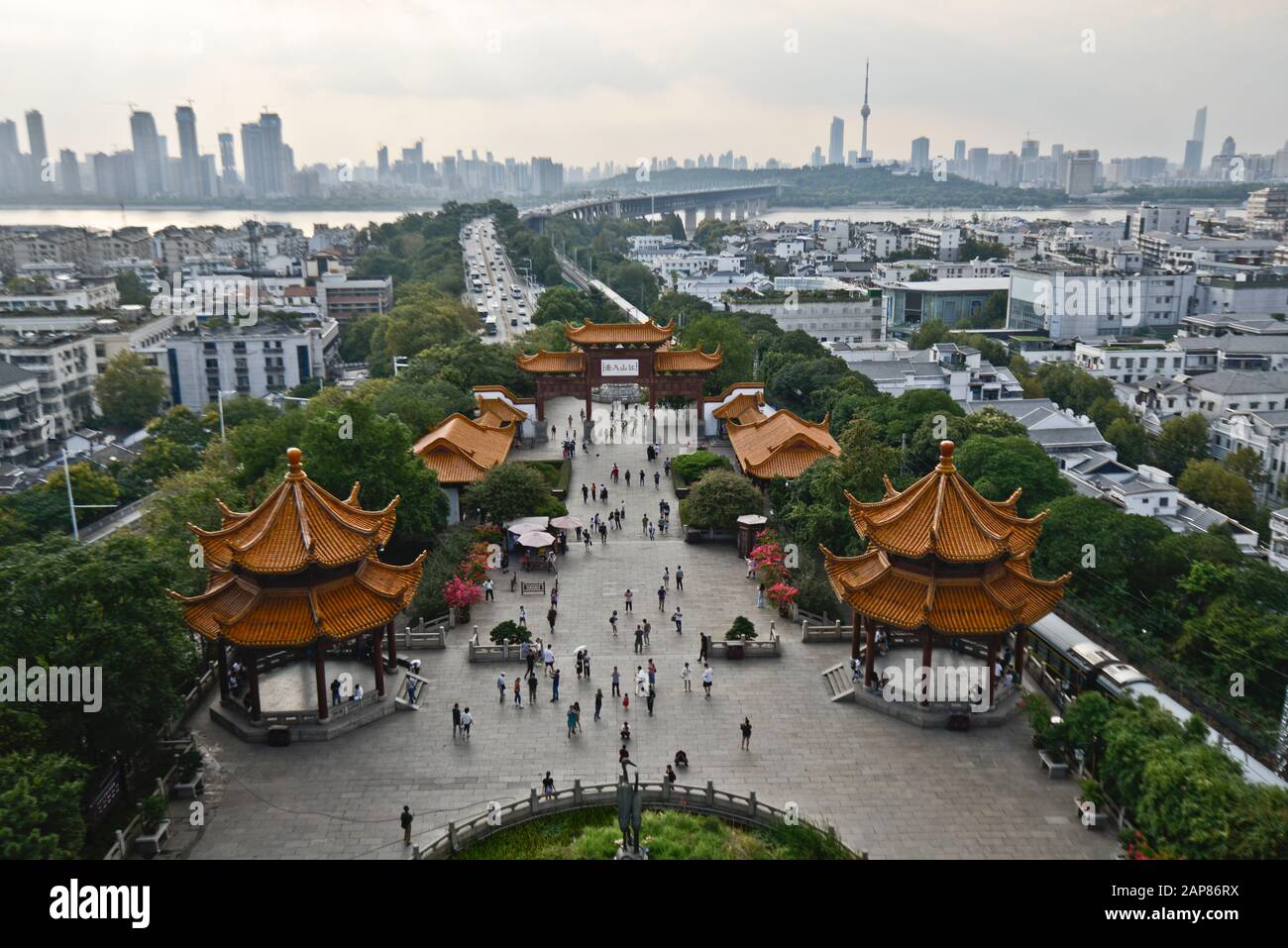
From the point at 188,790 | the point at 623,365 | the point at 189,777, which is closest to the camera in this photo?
the point at 188,790

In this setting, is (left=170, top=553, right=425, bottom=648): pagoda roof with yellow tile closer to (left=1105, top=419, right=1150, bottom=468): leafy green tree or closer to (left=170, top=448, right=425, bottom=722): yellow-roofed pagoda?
(left=170, top=448, right=425, bottom=722): yellow-roofed pagoda

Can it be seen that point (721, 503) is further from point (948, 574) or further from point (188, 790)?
point (188, 790)

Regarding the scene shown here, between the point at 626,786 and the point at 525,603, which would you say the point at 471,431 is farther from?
the point at 626,786

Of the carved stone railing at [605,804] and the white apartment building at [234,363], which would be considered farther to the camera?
the white apartment building at [234,363]

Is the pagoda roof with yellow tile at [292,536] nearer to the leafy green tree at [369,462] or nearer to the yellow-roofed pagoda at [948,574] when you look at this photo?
the leafy green tree at [369,462]

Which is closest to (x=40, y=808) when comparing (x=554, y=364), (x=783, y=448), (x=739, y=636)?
(x=739, y=636)

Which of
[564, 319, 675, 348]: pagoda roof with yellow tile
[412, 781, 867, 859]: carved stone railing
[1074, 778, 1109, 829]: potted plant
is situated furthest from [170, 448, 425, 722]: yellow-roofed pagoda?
[564, 319, 675, 348]: pagoda roof with yellow tile

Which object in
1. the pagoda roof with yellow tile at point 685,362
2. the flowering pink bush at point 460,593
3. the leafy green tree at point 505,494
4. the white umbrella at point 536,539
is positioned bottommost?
the flowering pink bush at point 460,593

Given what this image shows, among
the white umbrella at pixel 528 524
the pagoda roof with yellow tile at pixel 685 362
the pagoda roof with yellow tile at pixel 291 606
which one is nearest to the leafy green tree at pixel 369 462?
the white umbrella at pixel 528 524
